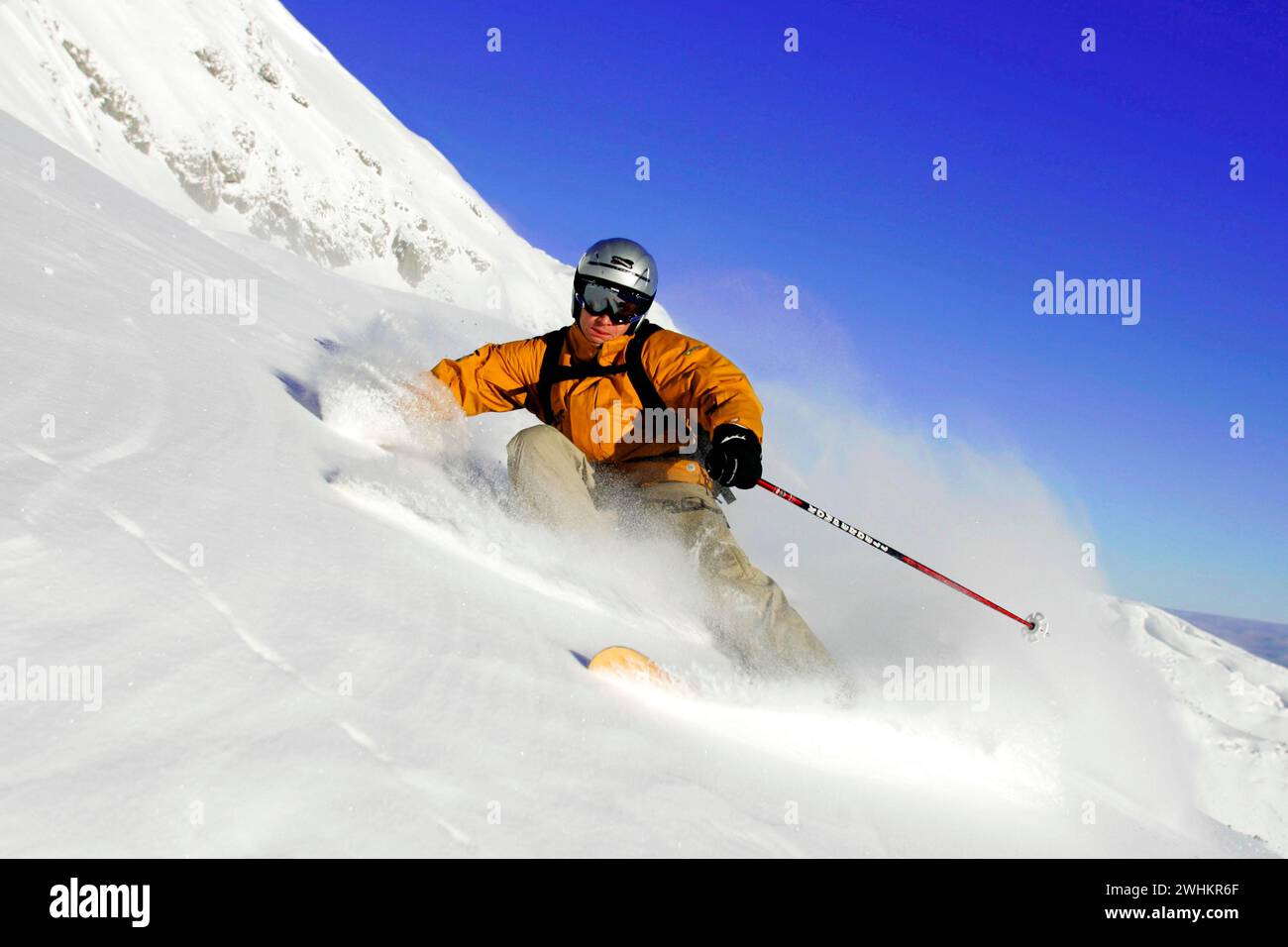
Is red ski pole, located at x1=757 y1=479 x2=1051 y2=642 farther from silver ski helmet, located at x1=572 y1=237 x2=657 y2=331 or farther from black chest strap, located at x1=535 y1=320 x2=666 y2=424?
silver ski helmet, located at x1=572 y1=237 x2=657 y2=331

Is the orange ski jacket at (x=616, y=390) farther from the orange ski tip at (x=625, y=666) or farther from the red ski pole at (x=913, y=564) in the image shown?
the orange ski tip at (x=625, y=666)

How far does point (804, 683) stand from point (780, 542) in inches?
209

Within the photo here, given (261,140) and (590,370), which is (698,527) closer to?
(590,370)

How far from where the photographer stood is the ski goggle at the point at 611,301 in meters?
5.14

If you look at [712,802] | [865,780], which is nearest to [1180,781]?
[865,780]

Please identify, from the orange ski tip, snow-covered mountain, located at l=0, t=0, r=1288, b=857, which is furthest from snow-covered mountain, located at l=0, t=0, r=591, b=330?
the orange ski tip

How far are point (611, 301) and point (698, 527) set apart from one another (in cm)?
152

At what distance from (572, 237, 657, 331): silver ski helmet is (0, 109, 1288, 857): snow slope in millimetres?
1244

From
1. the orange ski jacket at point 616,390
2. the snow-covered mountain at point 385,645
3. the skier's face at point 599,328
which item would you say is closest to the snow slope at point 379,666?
the snow-covered mountain at point 385,645

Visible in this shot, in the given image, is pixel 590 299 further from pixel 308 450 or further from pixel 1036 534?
pixel 1036 534

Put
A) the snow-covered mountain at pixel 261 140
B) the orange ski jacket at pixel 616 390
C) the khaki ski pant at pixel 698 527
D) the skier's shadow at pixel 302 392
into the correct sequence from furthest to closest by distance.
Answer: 1. the snow-covered mountain at pixel 261 140
2. the orange ski jacket at pixel 616 390
3. the skier's shadow at pixel 302 392
4. the khaki ski pant at pixel 698 527

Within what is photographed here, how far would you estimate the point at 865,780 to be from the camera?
8.95 ft

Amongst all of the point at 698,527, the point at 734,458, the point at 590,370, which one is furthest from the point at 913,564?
the point at 590,370

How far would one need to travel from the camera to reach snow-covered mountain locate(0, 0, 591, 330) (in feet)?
95.7
